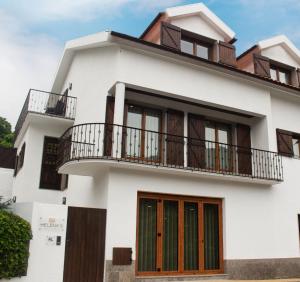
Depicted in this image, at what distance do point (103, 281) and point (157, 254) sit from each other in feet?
6.38

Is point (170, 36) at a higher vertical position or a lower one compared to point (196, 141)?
higher

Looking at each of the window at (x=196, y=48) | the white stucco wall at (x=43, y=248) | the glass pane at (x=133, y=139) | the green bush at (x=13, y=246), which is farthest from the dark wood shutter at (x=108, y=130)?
the window at (x=196, y=48)

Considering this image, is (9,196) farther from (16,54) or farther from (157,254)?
(157,254)

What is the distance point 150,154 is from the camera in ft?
38.5

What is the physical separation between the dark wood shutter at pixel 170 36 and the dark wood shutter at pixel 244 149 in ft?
13.5

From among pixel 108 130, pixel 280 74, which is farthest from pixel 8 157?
pixel 280 74

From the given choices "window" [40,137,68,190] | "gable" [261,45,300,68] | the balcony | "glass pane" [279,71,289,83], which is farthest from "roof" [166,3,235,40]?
"window" [40,137,68,190]

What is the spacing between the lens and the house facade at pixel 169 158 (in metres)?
10.2

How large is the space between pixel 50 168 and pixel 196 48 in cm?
782

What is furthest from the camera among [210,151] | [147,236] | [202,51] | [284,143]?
[202,51]

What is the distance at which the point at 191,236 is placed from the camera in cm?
1146

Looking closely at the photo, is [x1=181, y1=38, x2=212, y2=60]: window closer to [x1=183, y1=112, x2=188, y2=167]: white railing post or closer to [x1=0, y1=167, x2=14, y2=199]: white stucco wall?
[x1=183, y1=112, x2=188, y2=167]: white railing post

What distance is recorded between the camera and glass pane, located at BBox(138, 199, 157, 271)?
410 inches

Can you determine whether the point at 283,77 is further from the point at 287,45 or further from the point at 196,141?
the point at 196,141
